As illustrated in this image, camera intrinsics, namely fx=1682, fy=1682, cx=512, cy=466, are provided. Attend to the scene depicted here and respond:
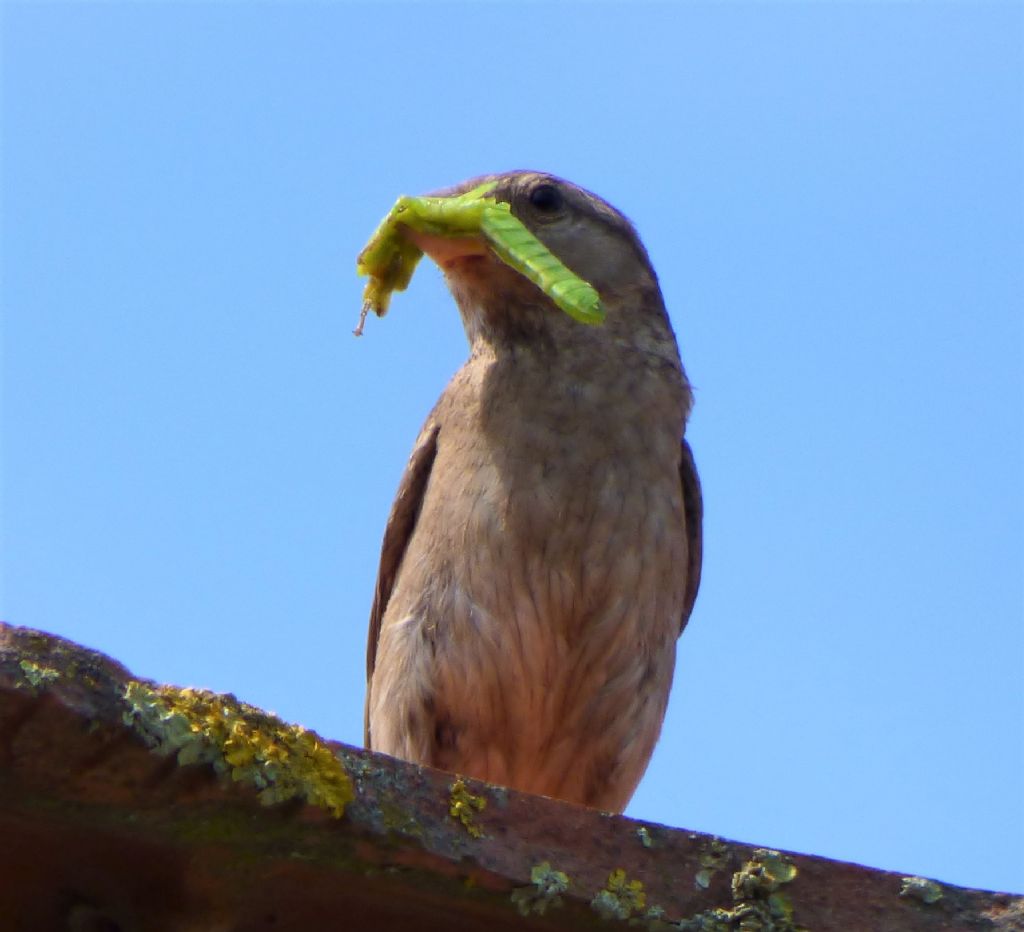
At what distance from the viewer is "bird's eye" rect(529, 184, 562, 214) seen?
6699mm

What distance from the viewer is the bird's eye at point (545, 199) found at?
22.0ft

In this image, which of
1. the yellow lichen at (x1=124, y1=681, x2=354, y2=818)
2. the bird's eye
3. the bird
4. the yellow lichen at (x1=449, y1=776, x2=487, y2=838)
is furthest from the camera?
the bird's eye

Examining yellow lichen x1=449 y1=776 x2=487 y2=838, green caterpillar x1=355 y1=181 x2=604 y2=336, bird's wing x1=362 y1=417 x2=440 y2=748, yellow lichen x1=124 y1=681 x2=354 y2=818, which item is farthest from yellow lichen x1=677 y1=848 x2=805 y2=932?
bird's wing x1=362 y1=417 x2=440 y2=748

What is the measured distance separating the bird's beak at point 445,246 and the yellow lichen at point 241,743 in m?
3.66

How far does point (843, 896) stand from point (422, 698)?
9.95 feet

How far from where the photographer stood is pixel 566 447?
5.92m

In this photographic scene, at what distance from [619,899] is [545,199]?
446 cm

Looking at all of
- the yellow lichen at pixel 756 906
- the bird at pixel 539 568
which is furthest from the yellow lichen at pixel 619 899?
the bird at pixel 539 568

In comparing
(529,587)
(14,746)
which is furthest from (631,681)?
(14,746)

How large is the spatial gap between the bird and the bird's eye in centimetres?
55

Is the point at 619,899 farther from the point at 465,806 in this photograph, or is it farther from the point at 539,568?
the point at 539,568

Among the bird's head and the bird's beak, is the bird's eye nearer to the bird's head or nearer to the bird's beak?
the bird's head

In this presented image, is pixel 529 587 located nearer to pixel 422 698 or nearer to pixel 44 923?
pixel 422 698

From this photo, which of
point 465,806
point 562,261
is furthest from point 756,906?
point 562,261
